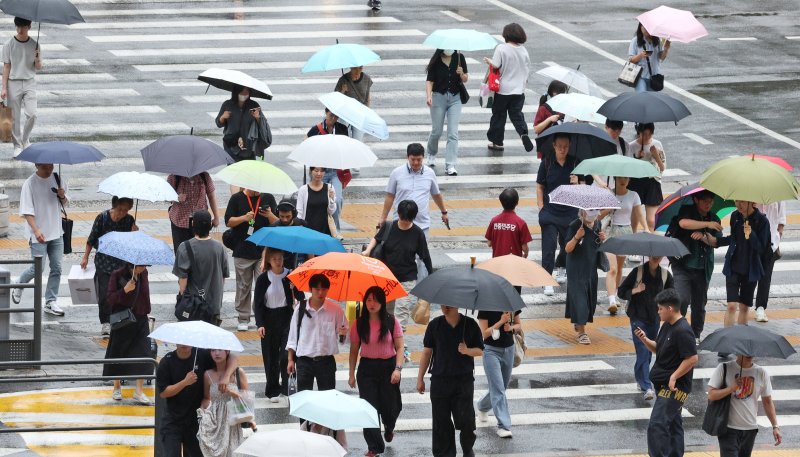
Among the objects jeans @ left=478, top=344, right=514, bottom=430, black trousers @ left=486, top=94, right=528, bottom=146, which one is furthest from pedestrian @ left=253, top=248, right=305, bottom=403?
black trousers @ left=486, top=94, right=528, bottom=146

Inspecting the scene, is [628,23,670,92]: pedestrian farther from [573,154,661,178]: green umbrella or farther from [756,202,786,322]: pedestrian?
[573,154,661,178]: green umbrella

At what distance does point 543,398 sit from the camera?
15078 mm

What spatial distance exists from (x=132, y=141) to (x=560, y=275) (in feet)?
24.8

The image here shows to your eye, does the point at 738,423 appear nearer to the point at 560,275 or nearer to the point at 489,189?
the point at 560,275

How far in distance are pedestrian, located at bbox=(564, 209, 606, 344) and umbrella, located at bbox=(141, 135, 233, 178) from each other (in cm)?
355

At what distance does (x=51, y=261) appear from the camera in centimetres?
1667

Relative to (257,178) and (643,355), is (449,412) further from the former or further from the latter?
(257,178)

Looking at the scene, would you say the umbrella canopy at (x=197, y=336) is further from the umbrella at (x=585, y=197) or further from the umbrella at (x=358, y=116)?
the umbrella at (x=358, y=116)

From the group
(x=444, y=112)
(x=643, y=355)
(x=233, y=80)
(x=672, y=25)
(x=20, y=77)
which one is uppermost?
(x=672, y=25)

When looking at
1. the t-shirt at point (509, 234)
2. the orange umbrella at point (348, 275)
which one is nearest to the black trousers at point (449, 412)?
the orange umbrella at point (348, 275)

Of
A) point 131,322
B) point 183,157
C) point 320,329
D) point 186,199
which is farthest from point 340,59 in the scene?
point 320,329

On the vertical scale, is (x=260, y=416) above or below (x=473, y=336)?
below

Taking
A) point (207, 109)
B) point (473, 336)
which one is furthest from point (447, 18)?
point (473, 336)

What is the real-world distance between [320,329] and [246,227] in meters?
3.39
